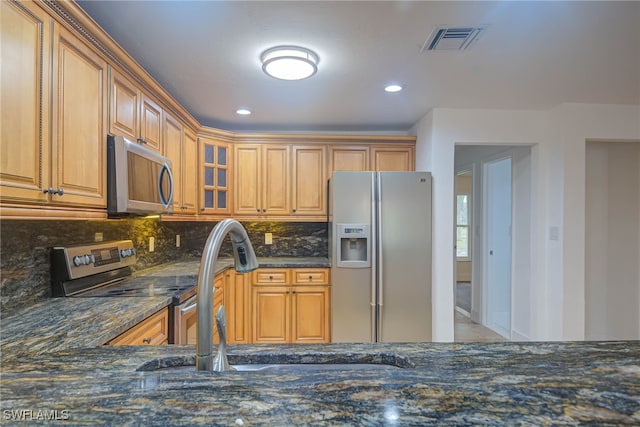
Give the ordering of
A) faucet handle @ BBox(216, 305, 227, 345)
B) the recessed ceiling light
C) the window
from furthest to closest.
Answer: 1. the window
2. the recessed ceiling light
3. faucet handle @ BBox(216, 305, 227, 345)

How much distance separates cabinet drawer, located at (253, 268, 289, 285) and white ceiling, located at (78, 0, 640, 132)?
1.58 meters

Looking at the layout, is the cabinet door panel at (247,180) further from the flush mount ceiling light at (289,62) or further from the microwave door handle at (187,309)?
the microwave door handle at (187,309)

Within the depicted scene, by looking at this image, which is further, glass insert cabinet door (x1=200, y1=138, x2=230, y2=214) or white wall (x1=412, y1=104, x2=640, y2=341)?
glass insert cabinet door (x1=200, y1=138, x2=230, y2=214)

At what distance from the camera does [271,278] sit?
3.24 m

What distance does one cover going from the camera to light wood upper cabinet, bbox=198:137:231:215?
3344mm

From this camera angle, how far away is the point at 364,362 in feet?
3.06

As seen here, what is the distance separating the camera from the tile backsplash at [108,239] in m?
1.53

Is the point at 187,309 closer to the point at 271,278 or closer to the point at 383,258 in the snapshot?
the point at 271,278

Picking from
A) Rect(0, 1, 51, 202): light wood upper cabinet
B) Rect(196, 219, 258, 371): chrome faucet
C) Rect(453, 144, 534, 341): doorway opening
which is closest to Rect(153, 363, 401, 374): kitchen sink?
Rect(196, 219, 258, 371): chrome faucet

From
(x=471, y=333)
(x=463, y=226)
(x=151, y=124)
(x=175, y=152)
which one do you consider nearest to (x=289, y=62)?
(x=151, y=124)

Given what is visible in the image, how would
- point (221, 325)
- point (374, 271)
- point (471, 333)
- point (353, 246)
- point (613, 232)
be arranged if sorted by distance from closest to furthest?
point (221, 325)
point (374, 271)
point (353, 246)
point (613, 232)
point (471, 333)

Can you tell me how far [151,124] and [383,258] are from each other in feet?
7.20

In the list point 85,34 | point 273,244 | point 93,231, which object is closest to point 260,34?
point 85,34

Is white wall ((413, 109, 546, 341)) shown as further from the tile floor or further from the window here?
the window
